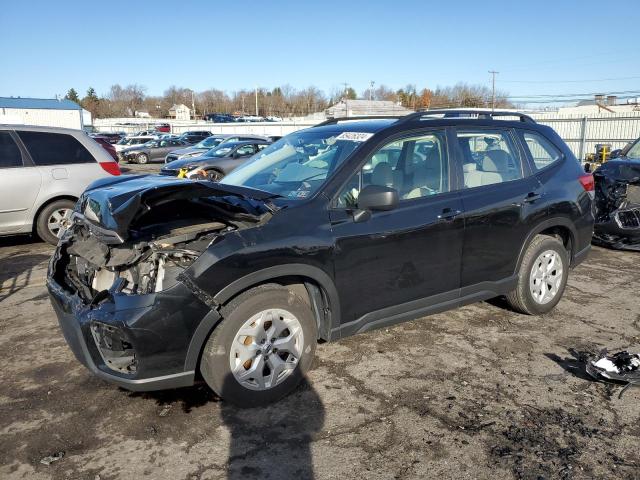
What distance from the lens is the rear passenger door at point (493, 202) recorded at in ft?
14.1

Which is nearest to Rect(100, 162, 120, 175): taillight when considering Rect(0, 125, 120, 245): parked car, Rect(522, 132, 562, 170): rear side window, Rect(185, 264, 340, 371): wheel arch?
Rect(0, 125, 120, 245): parked car

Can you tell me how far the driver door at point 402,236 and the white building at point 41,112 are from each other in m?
50.0

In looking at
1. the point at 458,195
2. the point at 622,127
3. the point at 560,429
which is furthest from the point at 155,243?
the point at 622,127

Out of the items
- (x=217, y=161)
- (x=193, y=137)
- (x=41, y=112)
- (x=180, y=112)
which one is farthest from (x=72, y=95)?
(x=217, y=161)

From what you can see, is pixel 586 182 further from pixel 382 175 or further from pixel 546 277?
pixel 382 175

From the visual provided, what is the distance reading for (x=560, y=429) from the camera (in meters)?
3.14

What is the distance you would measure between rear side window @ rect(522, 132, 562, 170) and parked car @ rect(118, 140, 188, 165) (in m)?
27.5

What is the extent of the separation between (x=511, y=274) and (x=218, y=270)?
283cm

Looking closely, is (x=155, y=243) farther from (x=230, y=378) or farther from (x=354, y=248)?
(x=354, y=248)

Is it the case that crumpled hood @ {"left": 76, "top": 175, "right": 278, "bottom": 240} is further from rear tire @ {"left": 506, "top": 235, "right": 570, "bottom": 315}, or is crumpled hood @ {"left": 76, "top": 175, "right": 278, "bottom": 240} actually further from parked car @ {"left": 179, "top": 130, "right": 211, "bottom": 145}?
parked car @ {"left": 179, "top": 130, "right": 211, "bottom": 145}

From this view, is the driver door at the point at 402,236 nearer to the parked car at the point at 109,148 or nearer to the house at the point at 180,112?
the parked car at the point at 109,148

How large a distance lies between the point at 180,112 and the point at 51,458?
11759cm

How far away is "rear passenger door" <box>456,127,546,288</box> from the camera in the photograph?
169 inches

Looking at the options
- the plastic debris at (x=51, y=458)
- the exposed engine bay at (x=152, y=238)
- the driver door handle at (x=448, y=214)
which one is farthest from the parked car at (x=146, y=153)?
the plastic debris at (x=51, y=458)
